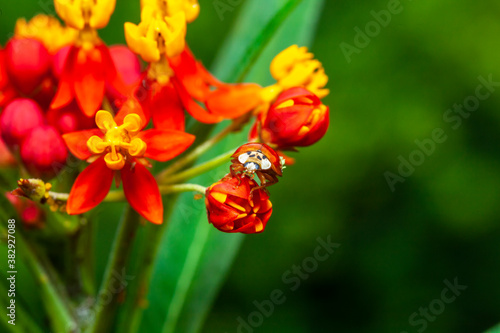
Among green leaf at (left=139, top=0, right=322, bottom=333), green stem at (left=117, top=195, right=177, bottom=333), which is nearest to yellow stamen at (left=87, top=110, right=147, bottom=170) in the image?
green stem at (left=117, top=195, right=177, bottom=333)

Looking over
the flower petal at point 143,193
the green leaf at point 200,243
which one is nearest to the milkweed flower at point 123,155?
the flower petal at point 143,193

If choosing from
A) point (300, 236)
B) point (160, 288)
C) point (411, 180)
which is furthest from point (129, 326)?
point (411, 180)

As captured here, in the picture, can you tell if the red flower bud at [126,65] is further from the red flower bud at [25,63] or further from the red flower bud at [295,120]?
the red flower bud at [295,120]

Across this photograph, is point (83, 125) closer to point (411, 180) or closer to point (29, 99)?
point (29, 99)

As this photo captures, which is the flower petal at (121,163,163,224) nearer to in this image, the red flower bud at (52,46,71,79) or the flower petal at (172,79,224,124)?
the flower petal at (172,79,224,124)

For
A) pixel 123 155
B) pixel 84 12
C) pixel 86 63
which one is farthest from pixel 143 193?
pixel 84 12
